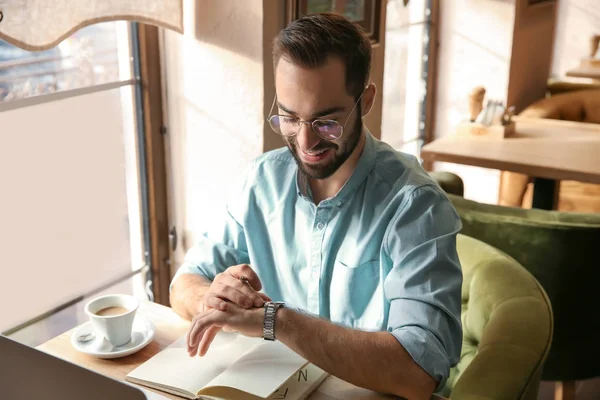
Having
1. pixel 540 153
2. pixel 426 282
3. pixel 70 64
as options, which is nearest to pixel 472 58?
pixel 540 153

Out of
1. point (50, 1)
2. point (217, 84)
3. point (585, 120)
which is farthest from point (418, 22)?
point (50, 1)

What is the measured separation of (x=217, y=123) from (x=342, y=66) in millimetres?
880

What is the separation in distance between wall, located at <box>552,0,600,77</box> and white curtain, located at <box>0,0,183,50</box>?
345 centimetres

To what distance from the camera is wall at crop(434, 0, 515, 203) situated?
3588 millimetres

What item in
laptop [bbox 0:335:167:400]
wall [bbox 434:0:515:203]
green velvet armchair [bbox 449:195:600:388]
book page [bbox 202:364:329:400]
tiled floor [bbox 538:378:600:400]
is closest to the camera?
laptop [bbox 0:335:167:400]

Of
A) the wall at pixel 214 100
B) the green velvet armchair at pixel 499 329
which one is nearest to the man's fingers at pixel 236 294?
the green velvet armchair at pixel 499 329

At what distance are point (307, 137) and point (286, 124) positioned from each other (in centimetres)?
6

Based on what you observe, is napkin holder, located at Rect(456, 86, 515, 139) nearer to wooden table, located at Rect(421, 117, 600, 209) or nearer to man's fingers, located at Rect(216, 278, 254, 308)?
wooden table, located at Rect(421, 117, 600, 209)

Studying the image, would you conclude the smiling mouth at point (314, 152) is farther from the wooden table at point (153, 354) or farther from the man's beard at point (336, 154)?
the wooden table at point (153, 354)

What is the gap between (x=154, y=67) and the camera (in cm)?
207

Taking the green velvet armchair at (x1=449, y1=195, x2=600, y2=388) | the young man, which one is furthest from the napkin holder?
the young man

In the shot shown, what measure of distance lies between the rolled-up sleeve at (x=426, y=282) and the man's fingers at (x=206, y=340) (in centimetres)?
29

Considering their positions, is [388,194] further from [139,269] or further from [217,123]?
[139,269]

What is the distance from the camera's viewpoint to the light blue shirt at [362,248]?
115 centimetres
